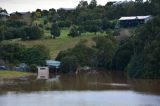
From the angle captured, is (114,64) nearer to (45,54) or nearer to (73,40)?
(45,54)

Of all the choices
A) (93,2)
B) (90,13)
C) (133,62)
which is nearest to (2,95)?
(133,62)

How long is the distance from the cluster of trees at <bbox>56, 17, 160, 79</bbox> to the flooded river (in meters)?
1.74

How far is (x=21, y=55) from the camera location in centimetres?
5750

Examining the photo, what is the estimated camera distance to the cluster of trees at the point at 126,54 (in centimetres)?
4769

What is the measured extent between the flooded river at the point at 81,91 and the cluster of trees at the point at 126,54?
1.74 metres

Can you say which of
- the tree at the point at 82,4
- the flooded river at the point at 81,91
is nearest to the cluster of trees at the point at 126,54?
the flooded river at the point at 81,91

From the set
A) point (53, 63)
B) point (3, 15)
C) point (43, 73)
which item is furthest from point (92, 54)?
point (3, 15)

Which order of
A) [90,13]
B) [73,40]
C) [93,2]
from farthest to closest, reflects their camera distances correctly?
1. [93,2]
2. [90,13]
3. [73,40]

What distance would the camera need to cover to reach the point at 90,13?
267ft

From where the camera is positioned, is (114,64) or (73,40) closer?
(114,64)

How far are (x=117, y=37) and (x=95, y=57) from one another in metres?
8.93

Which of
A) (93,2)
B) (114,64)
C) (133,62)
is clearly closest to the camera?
(133,62)

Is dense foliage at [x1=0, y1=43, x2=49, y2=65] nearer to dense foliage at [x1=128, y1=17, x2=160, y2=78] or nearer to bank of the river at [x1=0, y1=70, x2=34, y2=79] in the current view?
bank of the river at [x1=0, y1=70, x2=34, y2=79]

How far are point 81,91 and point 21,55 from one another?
18.6m
